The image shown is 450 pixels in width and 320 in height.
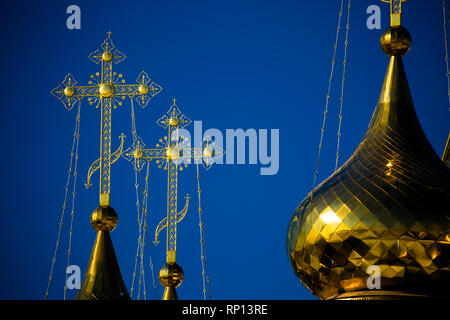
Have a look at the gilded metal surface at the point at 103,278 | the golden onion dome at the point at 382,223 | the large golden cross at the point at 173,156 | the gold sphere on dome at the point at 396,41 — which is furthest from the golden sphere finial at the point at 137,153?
the gold sphere on dome at the point at 396,41

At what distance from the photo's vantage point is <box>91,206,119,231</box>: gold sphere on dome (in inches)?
468

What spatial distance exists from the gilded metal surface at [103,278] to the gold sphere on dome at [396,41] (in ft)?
12.2

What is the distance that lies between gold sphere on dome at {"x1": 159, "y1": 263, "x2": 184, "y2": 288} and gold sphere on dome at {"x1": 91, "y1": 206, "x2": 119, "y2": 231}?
2897 mm

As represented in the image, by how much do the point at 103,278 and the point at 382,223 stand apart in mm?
2875

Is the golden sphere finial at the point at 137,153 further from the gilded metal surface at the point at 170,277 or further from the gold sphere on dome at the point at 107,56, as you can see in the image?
the gold sphere on dome at the point at 107,56

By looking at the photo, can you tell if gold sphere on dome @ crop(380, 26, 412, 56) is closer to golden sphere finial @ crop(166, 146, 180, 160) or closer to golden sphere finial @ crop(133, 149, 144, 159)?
golden sphere finial @ crop(166, 146, 180, 160)

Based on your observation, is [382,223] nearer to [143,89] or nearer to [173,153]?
[143,89]

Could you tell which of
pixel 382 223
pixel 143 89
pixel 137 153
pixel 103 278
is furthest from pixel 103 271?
pixel 137 153

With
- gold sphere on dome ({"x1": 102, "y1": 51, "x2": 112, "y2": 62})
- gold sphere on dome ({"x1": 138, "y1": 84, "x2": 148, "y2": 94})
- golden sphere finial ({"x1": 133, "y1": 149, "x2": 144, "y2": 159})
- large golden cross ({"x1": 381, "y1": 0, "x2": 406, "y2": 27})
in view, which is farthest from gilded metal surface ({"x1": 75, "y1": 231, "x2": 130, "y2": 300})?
large golden cross ({"x1": 381, "y1": 0, "x2": 406, "y2": 27})

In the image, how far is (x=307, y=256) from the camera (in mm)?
11602

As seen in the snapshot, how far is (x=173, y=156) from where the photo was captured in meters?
15.1

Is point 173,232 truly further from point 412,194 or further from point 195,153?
point 412,194

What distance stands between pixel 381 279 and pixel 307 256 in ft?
3.06
